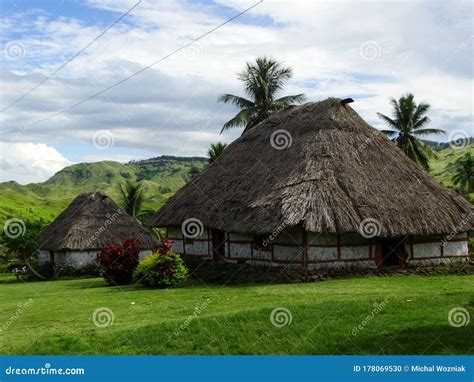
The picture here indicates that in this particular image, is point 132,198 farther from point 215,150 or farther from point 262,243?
point 262,243

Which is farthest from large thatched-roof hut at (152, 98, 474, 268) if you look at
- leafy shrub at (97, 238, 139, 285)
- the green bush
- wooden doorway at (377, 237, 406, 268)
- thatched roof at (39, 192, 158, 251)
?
thatched roof at (39, 192, 158, 251)

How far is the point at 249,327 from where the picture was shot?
36.1ft

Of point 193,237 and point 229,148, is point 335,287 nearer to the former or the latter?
point 193,237

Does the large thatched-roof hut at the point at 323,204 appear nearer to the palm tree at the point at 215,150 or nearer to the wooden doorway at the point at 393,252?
the wooden doorway at the point at 393,252

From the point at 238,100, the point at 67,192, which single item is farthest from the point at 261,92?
the point at 67,192

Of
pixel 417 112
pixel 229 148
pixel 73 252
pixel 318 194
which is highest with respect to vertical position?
pixel 417 112

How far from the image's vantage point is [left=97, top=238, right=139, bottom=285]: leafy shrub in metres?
21.7

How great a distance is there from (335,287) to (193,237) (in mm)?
10682

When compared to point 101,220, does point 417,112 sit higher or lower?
higher

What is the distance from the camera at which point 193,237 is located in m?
26.9

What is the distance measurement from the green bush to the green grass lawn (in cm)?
359

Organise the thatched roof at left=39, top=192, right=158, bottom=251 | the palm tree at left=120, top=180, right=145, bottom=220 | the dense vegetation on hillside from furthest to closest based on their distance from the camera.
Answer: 1. the dense vegetation on hillside
2. the palm tree at left=120, top=180, right=145, bottom=220
3. the thatched roof at left=39, top=192, right=158, bottom=251

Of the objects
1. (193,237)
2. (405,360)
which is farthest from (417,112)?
(405,360)

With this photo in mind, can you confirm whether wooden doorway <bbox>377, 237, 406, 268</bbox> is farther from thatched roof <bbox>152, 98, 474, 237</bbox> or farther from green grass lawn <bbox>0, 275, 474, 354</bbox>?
green grass lawn <bbox>0, 275, 474, 354</bbox>
